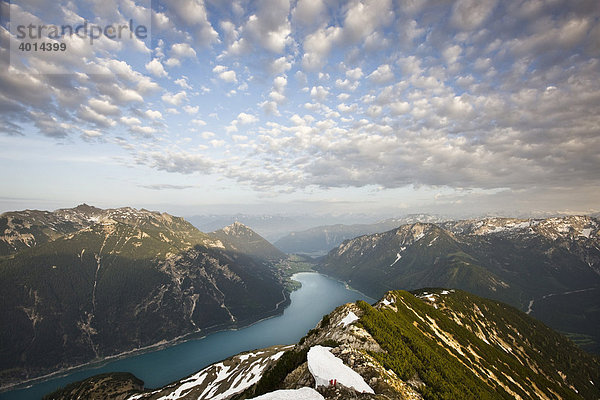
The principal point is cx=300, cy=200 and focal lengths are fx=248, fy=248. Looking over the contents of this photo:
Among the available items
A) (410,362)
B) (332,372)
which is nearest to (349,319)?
(410,362)

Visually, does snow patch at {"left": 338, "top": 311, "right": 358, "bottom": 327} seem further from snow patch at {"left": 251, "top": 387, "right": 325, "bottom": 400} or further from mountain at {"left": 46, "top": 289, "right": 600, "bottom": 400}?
snow patch at {"left": 251, "top": 387, "right": 325, "bottom": 400}

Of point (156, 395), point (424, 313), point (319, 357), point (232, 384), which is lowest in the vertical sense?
point (156, 395)

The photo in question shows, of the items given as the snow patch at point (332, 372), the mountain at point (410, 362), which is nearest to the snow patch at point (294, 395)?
the mountain at point (410, 362)

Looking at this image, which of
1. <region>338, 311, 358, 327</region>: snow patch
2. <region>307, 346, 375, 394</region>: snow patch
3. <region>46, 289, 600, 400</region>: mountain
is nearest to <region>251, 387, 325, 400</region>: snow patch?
<region>46, 289, 600, 400</region>: mountain

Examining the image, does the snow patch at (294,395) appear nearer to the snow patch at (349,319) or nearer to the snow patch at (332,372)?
the snow patch at (332,372)

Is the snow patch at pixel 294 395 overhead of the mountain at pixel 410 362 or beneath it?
overhead

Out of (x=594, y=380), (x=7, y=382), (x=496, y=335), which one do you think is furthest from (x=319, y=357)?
(x=7, y=382)

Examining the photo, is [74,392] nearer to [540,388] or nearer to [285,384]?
[285,384]

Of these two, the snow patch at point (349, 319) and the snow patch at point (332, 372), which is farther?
the snow patch at point (349, 319)
